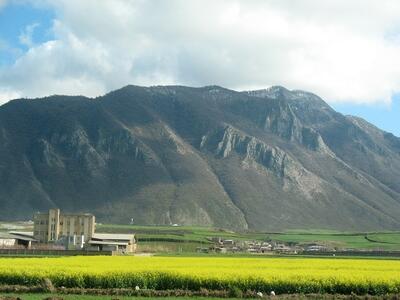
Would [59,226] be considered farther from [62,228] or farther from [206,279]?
[206,279]

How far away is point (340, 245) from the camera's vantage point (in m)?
152

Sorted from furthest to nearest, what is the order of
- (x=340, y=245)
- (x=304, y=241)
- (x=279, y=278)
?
(x=304, y=241), (x=340, y=245), (x=279, y=278)

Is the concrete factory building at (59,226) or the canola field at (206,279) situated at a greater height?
the concrete factory building at (59,226)

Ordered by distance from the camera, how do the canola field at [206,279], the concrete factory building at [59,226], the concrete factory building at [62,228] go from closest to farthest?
the canola field at [206,279], the concrete factory building at [62,228], the concrete factory building at [59,226]

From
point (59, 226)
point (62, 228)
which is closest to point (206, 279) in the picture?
point (59, 226)

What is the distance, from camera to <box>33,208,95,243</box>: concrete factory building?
14025cm

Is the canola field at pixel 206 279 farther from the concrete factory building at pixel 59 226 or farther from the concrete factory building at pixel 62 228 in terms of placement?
the concrete factory building at pixel 59 226

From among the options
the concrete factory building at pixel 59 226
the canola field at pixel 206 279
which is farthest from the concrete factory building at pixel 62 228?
the canola field at pixel 206 279

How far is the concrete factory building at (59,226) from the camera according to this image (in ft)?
460

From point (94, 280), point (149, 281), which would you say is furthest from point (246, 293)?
point (94, 280)

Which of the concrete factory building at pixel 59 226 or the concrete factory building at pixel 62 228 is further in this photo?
the concrete factory building at pixel 59 226

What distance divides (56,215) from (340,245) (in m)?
64.4

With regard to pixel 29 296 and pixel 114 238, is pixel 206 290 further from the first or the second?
pixel 114 238

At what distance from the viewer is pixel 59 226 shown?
142000mm
